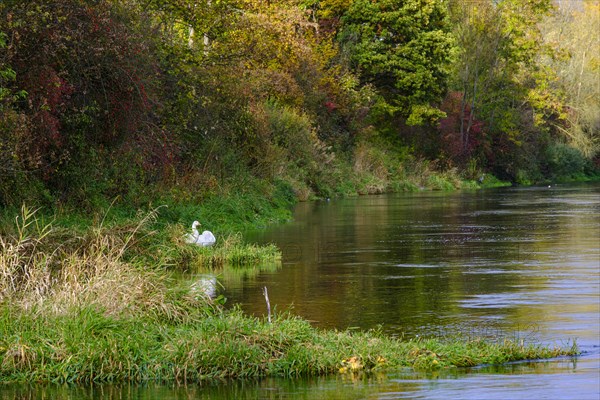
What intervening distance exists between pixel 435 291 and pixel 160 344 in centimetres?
739

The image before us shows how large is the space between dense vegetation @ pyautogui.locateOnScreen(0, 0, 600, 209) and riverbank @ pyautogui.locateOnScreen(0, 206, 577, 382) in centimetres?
643

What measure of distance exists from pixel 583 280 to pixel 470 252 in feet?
18.8

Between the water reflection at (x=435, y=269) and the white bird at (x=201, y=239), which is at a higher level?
the white bird at (x=201, y=239)

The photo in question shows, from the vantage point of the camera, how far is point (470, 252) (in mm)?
24953

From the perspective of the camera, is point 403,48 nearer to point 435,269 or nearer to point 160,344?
point 435,269

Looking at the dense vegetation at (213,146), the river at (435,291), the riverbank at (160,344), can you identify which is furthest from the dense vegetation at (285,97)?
the riverbank at (160,344)

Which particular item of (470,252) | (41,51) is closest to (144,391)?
(41,51)

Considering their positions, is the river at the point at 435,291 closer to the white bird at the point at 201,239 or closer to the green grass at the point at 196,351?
the green grass at the point at 196,351

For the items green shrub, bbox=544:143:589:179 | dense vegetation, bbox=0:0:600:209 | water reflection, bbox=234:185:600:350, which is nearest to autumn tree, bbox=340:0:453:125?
dense vegetation, bbox=0:0:600:209

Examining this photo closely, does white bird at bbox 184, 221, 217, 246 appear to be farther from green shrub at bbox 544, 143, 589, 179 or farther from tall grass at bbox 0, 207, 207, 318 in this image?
green shrub at bbox 544, 143, 589, 179

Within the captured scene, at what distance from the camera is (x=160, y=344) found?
1174cm

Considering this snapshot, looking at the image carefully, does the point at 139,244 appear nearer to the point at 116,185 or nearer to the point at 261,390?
the point at 116,185

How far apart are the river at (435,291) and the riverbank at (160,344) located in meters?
0.25

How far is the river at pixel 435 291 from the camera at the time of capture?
10.8m
